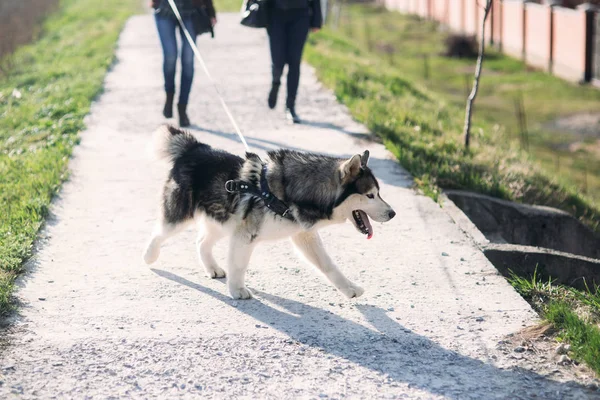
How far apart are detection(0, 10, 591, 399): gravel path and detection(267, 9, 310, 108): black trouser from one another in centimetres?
223

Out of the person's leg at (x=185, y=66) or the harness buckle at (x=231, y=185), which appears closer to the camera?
the harness buckle at (x=231, y=185)

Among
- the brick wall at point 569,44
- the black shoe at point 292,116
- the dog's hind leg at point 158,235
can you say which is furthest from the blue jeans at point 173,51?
the brick wall at point 569,44

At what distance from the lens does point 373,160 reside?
8.77 meters

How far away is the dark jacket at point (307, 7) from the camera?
364 inches

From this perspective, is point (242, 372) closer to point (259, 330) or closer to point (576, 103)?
point (259, 330)

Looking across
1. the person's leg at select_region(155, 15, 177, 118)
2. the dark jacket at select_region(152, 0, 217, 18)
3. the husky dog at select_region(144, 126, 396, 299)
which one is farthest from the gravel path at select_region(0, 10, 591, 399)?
the dark jacket at select_region(152, 0, 217, 18)

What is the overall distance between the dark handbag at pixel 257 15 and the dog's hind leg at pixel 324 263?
4605 millimetres

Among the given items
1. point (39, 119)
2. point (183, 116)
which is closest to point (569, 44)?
point (183, 116)

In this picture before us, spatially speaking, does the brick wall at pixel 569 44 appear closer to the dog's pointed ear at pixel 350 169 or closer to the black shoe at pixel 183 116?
the black shoe at pixel 183 116

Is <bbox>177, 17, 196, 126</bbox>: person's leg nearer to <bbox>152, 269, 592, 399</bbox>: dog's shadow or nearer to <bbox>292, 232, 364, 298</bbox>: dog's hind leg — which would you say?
<bbox>152, 269, 592, 399</bbox>: dog's shadow

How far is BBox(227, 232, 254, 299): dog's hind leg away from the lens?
5.26m

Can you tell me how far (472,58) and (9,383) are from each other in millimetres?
19038

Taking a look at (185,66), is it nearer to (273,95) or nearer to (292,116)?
(273,95)

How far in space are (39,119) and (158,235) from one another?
573cm
